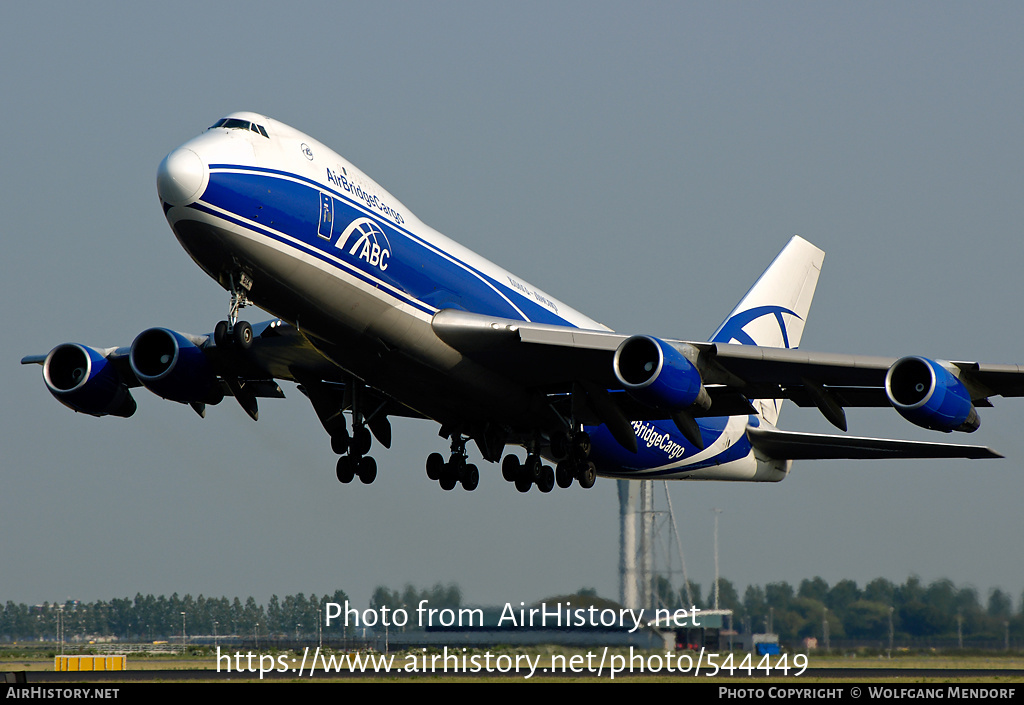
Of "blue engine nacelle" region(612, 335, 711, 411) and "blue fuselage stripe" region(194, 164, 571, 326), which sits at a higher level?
"blue fuselage stripe" region(194, 164, 571, 326)

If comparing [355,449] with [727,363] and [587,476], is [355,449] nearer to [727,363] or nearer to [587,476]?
[587,476]

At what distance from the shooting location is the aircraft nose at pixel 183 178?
63.0 ft

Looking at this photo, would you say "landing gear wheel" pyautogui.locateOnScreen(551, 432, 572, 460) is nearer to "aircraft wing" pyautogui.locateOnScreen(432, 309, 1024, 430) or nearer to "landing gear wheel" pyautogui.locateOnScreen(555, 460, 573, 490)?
"landing gear wheel" pyautogui.locateOnScreen(555, 460, 573, 490)

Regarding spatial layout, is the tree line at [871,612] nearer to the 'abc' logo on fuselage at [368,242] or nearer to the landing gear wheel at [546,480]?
the landing gear wheel at [546,480]

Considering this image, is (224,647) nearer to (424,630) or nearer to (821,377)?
(424,630)

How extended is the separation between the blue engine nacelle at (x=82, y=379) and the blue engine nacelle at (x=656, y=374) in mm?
12385

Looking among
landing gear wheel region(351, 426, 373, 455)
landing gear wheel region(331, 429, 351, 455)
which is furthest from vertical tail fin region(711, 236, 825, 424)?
landing gear wheel region(331, 429, 351, 455)

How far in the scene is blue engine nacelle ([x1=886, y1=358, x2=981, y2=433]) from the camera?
72.8 feet

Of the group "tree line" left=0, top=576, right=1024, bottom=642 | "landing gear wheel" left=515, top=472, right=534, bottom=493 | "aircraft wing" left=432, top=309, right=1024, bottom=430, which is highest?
"aircraft wing" left=432, top=309, right=1024, bottom=430

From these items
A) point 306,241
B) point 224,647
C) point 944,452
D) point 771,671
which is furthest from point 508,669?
point 224,647

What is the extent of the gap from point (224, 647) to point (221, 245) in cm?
3071

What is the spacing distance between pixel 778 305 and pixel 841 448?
547cm

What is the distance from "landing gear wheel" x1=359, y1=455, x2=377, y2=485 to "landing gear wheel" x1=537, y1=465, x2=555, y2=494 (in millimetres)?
3968

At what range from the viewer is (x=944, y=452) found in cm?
2823
